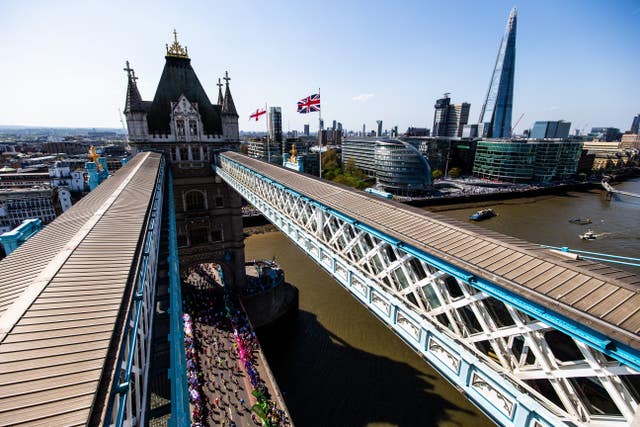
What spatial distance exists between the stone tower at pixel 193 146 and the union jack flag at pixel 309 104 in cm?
930

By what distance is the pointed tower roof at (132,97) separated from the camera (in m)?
27.2

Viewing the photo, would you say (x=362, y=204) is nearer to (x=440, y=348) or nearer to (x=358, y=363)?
(x=440, y=348)

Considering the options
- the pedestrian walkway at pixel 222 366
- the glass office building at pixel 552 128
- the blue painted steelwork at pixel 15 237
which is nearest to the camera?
the blue painted steelwork at pixel 15 237

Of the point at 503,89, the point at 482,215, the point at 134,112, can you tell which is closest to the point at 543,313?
the point at 134,112

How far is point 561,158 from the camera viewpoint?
3836 inches

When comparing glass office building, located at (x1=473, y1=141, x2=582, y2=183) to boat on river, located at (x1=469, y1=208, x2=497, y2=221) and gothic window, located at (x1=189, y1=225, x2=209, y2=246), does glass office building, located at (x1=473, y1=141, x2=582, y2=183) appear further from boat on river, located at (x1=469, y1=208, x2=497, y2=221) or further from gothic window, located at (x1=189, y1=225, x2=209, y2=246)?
gothic window, located at (x1=189, y1=225, x2=209, y2=246)

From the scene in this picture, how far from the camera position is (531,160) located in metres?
93.6

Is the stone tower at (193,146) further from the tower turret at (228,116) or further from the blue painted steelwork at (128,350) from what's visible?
the blue painted steelwork at (128,350)

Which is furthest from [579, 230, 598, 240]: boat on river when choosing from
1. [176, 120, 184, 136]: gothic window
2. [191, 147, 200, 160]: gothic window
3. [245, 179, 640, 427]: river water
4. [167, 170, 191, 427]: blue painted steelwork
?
[167, 170, 191, 427]: blue painted steelwork

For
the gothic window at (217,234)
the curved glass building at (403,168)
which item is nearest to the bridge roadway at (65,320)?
the gothic window at (217,234)

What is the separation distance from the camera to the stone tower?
2867cm

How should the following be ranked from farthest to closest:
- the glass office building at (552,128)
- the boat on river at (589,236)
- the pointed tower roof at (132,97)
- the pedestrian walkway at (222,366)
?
the glass office building at (552,128) < the boat on river at (589,236) < the pointed tower roof at (132,97) < the pedestrian walkway at (222,366)

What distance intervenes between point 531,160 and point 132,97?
11101 cm

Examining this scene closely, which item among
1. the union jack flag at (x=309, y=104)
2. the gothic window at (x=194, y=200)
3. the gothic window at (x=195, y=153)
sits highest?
the union jack flag at (x=309, y=104)
